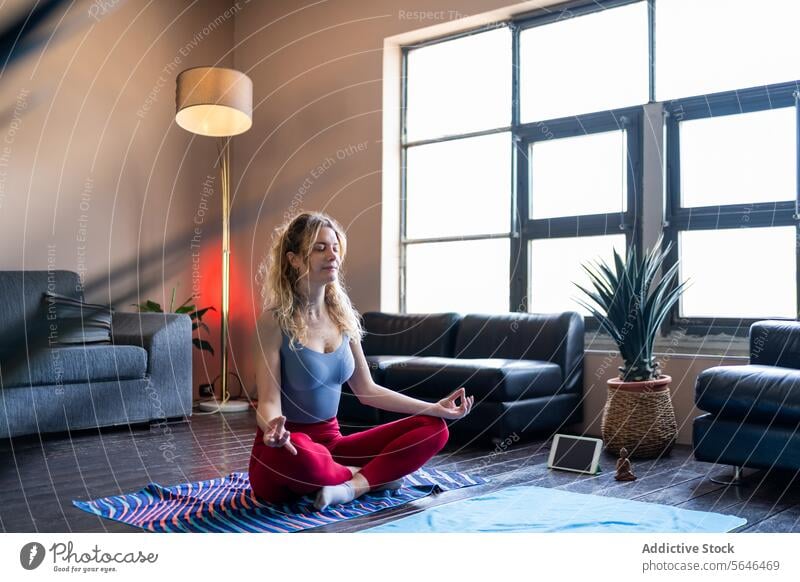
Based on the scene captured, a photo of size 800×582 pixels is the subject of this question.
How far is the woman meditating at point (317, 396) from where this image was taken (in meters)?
2.46

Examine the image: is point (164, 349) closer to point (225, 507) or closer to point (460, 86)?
point (225, 507)

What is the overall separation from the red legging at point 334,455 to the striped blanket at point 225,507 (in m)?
0.07

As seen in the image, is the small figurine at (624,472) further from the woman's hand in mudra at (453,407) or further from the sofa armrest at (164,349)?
the sofa armrest at (164,349)

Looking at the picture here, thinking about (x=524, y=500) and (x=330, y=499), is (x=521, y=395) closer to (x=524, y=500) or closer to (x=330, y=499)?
(x=524, y=500)

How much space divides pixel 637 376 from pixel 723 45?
1732 mm

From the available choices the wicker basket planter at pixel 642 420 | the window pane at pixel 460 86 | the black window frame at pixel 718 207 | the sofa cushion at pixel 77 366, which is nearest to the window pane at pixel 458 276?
the window pane at pixel 460 86

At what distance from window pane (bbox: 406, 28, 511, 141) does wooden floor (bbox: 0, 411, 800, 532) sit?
2125 millimetres

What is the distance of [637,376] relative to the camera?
3570 millimetres

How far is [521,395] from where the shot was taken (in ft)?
12.7

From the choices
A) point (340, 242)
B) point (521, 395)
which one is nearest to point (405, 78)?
point (521, 395)

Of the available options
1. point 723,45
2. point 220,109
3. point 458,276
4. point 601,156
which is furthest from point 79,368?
point 723,45

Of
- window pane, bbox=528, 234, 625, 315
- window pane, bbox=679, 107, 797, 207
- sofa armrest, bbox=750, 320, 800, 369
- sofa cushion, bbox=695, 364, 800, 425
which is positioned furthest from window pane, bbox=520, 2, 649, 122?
sofa cushion, bbox=695, 364, 800, 425

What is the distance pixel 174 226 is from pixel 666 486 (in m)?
3.98

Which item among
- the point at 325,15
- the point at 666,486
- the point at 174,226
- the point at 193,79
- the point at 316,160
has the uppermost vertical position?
the point at 325,15
